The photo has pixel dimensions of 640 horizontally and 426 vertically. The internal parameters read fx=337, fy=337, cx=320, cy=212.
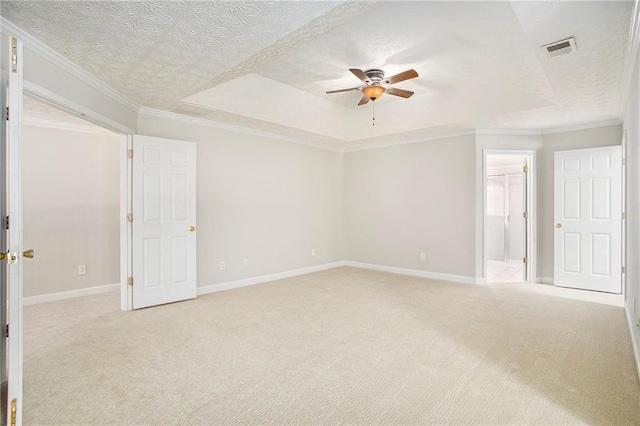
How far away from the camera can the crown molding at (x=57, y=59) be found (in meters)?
2.27

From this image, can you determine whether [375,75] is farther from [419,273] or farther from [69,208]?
[69,208]

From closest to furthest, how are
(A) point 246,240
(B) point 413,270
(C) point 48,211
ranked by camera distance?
(C) point 48,211, (A) point 246,240, (B) point 413,270

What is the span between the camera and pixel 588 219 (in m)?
4.90

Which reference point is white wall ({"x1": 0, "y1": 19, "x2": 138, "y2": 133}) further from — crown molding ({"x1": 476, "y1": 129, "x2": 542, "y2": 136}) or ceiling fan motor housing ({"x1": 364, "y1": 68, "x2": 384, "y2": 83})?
crown molding ({"x1": 476, "y1": 129, "x2": 542, "y2": 136})

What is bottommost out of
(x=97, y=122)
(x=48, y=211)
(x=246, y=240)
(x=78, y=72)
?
(x=246, y=240)

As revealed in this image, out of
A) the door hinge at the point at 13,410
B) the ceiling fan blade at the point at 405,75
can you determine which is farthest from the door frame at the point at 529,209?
the door hinge at the point at 13,410

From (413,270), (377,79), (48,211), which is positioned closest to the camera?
(377,79)

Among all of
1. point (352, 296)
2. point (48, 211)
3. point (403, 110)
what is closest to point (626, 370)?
point (352, 296)

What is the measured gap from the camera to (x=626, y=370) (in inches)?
97.3

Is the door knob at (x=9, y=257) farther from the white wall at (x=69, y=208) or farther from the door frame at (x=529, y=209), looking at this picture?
the door frame at (x=529, y=209)

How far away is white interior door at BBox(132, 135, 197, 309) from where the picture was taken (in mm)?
4055

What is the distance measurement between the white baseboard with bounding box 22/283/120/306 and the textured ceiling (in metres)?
2.85

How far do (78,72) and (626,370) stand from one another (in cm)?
504

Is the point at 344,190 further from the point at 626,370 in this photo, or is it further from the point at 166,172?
the point at 626,370
